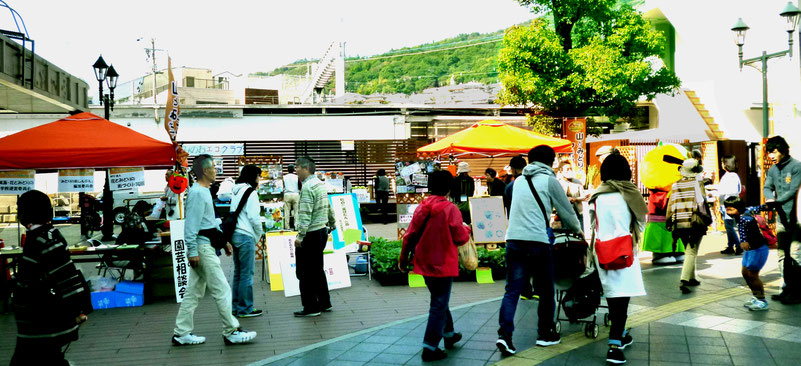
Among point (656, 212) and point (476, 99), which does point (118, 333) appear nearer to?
point (656, 212)

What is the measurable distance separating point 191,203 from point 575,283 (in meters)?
3.74

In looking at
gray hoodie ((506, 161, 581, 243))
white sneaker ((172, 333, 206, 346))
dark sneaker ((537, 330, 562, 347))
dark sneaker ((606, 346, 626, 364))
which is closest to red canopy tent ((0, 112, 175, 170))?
white sneaker ((172, 333, 206, 346))

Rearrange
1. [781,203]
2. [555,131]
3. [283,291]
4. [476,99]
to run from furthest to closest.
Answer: [476,99]
[555,131]
[283,291]
[781,203]

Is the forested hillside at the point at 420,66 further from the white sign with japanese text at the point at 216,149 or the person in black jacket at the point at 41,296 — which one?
the person in black jacket at the point at 41,296

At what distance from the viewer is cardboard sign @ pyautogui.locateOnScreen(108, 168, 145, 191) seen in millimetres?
9672

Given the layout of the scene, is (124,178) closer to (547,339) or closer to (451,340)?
(451,340)

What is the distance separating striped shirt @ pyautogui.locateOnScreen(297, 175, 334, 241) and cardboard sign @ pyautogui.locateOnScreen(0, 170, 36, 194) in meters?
4.16

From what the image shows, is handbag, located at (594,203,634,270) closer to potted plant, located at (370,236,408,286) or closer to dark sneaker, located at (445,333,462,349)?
dark sneaker, located at (445,333,462,349)

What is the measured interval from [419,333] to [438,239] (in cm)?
153

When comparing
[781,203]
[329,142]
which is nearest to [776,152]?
[781,203]

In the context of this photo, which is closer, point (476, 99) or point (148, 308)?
point (148, 308)

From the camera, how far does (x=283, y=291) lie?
9562mm

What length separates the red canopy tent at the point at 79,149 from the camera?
27.8 ft

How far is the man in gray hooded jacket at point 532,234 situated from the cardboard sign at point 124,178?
20.9 ft
